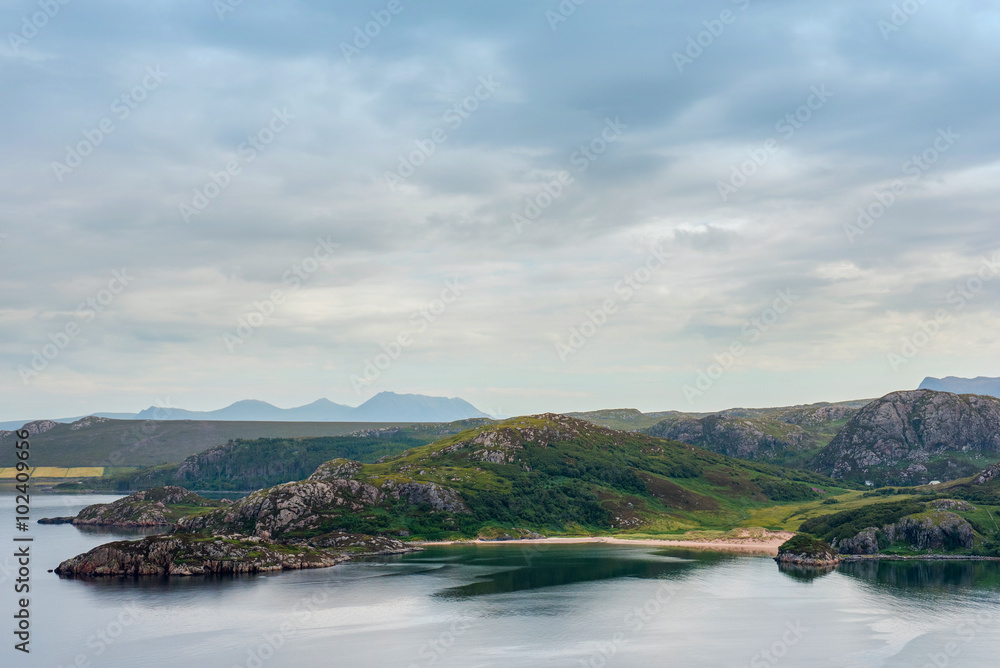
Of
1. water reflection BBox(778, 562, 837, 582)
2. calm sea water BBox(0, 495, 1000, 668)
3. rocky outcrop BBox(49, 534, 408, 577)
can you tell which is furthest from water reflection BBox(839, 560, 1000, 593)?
rocky outcrop BBox(49, 534, 408, 577)

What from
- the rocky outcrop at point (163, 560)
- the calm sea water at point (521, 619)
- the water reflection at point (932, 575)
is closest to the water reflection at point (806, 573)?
the calm sea water at point (521, 619)

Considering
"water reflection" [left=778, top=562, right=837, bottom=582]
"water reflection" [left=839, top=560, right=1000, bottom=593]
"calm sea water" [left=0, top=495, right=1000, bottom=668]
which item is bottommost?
"water reflection" [left=778, top=562, right=837, bottom=582]

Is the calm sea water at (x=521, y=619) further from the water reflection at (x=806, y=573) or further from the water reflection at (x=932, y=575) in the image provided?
the water reflection at (x=806, y=573)

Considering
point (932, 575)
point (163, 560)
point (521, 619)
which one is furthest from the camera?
point (163, 560)

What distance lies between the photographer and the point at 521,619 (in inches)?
5659

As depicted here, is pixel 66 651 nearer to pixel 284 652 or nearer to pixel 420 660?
pixel 284 652

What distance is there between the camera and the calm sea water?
119375 millimetres

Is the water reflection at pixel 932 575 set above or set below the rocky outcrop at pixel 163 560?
below

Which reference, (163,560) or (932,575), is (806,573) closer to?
(932,575)

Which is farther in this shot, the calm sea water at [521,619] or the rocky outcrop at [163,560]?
the rocky outcrop at [163,560]

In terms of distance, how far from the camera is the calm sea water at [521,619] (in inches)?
4700

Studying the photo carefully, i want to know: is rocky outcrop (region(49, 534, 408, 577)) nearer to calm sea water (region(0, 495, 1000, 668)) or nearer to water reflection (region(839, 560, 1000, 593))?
calm sea water (region(0, 495, 1000, 668))

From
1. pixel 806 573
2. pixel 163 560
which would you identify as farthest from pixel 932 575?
pixel 163 560

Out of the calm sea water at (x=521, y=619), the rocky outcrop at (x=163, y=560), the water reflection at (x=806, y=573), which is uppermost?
the rocky outcrop at (x=163, y=560)
